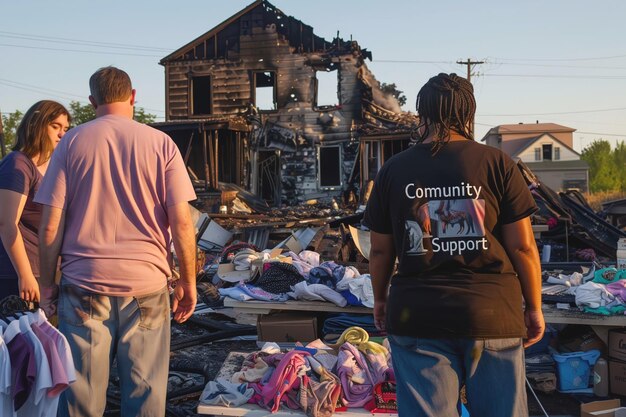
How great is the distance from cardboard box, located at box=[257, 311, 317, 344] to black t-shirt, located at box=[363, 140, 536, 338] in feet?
11.7

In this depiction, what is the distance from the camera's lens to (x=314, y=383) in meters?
4.38

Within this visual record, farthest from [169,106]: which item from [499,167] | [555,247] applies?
[499,167]

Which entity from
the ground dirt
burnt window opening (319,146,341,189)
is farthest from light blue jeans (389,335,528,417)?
burnt window opening (319,146,341,189)

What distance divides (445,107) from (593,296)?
345 centimetres

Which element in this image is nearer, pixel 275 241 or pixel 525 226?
pixel 525 226

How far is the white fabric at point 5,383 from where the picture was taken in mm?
2908

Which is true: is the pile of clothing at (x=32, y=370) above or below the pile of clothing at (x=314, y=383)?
above

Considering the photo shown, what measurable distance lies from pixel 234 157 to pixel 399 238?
23182mm

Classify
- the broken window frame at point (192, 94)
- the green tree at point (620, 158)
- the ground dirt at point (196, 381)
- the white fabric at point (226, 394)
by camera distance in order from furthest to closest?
the green tree at point (620, 158), the broken window frame at point (192, 94), the ground dirt at point (196, 381), the white fabric at point (226, 394)

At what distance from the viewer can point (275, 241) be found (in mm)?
14641

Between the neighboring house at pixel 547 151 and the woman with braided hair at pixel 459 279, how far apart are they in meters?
62.7

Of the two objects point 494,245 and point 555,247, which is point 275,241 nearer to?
point 555,247

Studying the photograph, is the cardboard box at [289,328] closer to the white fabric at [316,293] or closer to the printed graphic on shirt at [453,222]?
the white fabric at [316,293]

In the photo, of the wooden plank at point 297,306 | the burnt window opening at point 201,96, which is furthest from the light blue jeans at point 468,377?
the burnt window opening at point 201,96
